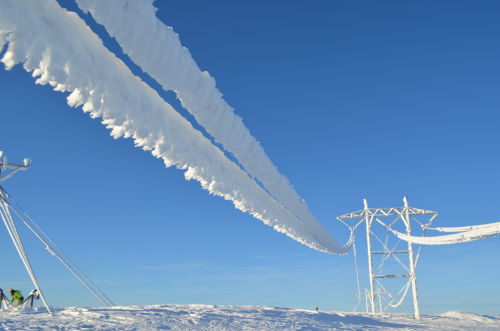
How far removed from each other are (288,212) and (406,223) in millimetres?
9953

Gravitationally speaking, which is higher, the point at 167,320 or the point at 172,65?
the point at 172,65

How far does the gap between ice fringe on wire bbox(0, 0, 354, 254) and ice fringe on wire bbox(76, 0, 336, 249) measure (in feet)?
1.05

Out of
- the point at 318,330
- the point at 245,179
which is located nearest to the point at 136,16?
the point at 245,179

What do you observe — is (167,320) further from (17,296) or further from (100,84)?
(17,296)

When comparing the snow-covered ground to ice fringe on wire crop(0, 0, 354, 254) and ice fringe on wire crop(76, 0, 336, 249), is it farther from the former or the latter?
ice fringe on wire crop(76, 0, 336, 249)

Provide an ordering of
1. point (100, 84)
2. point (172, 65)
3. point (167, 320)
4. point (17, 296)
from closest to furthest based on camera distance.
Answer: point (100, 84) < point (172, 65) < point (167, 320) < point (17, 296)

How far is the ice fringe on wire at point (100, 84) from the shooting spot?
6.46 feet

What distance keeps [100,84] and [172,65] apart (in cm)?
59

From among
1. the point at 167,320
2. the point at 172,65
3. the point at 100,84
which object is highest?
the point at 172,65

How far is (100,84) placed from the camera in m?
2.61

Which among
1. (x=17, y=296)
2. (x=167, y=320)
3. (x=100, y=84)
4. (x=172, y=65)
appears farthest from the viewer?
(x=17, y=296)

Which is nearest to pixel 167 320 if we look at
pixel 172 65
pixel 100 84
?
pixel 100 84

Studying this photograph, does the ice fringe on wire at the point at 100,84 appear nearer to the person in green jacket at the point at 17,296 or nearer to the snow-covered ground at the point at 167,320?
the snow-covered ground at the point at 167,320

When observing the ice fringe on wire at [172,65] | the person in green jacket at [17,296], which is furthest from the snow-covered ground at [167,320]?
the ice fringe on wire at [172,65]
